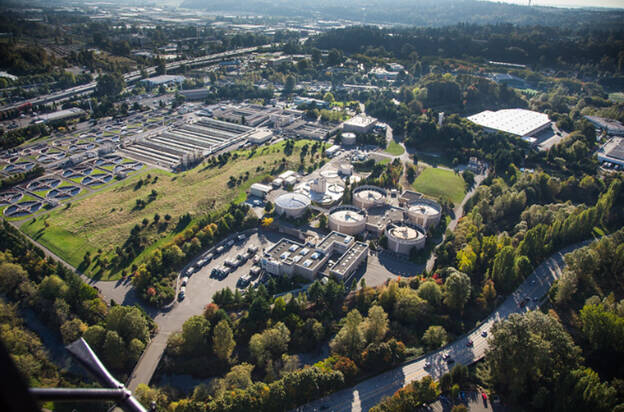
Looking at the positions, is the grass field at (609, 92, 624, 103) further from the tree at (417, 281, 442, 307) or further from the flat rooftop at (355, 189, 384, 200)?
the tree at (417, 281, 442, 307)

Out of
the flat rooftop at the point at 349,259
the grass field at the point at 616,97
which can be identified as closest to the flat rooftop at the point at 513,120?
the grass field at the point at 616,97

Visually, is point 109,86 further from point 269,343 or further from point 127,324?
point 269,343

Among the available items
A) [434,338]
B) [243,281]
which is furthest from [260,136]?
[434,338]

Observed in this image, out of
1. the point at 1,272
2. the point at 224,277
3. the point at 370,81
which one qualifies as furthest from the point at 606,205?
the point at 370,81

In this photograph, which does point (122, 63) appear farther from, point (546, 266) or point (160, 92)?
point (546, 266)

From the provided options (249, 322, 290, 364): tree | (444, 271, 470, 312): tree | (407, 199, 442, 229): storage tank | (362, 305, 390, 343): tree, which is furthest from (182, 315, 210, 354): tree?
(407, 199, 442, 229): storage tank

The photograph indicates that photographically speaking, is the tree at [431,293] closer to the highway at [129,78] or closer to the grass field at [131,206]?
the grass field at [131,206]
